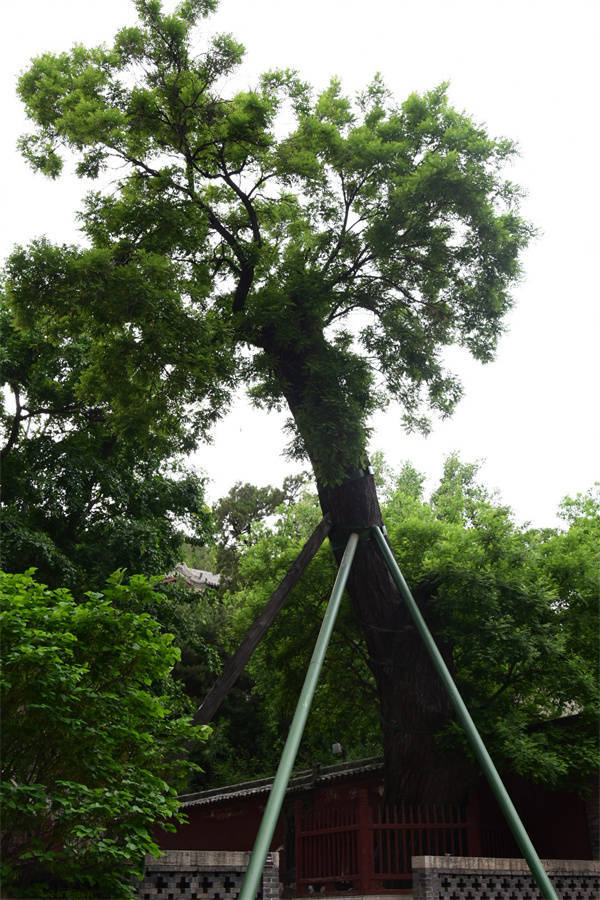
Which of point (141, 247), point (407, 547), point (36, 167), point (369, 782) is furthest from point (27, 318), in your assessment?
point (369, 782)

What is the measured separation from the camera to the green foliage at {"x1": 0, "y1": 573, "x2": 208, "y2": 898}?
6168mm

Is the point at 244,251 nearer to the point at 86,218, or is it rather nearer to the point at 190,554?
the point at 86,218

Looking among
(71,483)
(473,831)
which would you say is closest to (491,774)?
(473,831)

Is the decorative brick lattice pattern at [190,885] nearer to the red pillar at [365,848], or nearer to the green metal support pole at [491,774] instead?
the red pillar at [365,848]

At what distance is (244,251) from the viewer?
38.2ft

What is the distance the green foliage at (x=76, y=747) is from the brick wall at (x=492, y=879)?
3.08m

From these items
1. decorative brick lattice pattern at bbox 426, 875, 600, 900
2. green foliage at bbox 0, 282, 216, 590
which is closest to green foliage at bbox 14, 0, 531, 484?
green foliage at bbox 0, 282, 216, 590

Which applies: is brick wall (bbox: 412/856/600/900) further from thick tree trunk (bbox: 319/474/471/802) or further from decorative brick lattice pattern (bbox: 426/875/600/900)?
thick tree trunk (bbox: 319/474/471/802)

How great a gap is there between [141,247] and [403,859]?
335 inches

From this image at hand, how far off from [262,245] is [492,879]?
28.3 feet

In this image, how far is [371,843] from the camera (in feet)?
31.4

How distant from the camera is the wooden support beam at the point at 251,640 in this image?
9363 millimetres

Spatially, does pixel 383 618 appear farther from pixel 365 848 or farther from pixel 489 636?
pixel 365 848

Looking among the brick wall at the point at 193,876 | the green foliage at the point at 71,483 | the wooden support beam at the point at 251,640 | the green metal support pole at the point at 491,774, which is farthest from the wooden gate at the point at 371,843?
the green foliage at the point at 71,483
